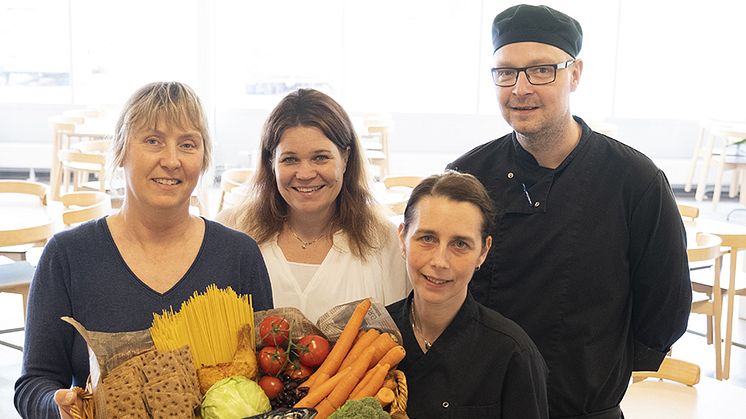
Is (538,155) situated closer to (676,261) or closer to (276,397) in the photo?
(676,261)

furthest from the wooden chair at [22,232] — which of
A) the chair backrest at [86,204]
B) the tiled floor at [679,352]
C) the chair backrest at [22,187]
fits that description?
the tiled floor at [679,352]

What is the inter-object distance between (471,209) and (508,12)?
63cm

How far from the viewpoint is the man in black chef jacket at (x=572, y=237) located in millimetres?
2111

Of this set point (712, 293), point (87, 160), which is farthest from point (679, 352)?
point (87, 160)

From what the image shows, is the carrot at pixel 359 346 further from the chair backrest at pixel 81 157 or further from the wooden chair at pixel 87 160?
the chair backrest at pixel 81 157

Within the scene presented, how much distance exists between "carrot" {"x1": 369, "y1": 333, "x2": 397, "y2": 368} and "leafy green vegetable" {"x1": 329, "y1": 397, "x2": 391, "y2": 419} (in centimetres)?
17

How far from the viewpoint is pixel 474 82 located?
10680 mm

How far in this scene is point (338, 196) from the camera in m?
2.35

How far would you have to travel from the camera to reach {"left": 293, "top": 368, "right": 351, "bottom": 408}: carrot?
1630mm

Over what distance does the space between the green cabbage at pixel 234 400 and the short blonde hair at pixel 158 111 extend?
22.4 inches

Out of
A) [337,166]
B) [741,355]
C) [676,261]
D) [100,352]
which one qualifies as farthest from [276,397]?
[741,355]

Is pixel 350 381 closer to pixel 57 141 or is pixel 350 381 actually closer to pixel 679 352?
pixel 679 352

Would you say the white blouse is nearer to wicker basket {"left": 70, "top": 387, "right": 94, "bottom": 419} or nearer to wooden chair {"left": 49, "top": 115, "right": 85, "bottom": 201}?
wicker basket {"left": 70, "top": 387, "right": 94, "bottom": 419}

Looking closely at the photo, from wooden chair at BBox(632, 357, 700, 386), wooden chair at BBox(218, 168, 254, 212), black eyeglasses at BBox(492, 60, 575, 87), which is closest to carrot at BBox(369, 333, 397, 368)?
black eyeglasses at BBox(492, 60, 575, 87)
